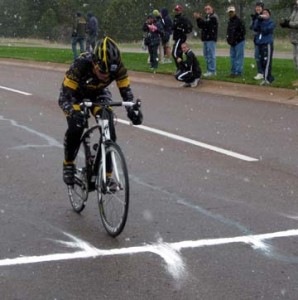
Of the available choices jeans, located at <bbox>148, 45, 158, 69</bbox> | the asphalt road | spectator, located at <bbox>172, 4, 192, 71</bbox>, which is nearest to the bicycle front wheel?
the asphalt road

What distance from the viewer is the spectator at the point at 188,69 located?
17094 millimetres

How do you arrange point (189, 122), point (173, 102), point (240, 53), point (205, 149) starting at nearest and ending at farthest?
1. point (205, 149)
2. point (189, 122)
3. point (173, 102)
4. point (240, 53)

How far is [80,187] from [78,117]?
939 mm

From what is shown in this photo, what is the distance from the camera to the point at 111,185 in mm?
5887

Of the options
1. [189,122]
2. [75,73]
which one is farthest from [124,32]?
[75,73]

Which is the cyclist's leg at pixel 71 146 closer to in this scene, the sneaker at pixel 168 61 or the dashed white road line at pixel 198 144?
the dashed white road line at pixel 198 144

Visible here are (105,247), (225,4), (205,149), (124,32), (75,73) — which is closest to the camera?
(105,247)

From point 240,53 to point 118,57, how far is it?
1194 centimetres

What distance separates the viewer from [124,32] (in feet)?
218

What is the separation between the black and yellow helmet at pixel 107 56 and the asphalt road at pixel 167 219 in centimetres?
150

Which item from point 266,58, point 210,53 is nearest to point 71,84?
point 266,58

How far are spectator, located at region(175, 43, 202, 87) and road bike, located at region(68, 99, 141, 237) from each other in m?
10.9

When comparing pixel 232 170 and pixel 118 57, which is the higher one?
pixel 118 57

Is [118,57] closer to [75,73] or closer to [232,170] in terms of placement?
[75,73]
